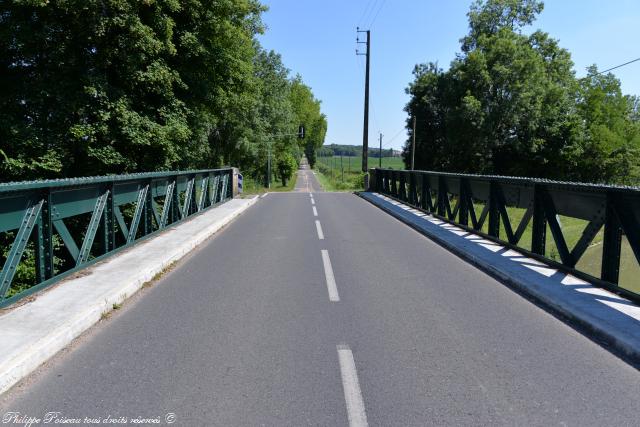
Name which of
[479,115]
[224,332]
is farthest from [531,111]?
[224,332]

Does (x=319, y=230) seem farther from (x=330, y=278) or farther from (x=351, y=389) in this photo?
(x=351, y=389)

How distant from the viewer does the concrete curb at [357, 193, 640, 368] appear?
4699 millimetres

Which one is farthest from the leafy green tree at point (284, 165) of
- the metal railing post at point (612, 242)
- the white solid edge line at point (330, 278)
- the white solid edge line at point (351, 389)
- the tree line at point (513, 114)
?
the white solid edge line at point (351, 389)

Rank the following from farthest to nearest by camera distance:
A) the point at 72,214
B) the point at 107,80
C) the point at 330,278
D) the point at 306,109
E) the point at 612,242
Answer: the point at 306,109, the point at 107,80, the point at 330,278, the point at 72,214, the point at 612,242

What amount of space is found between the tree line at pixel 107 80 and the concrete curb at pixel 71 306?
357 inches

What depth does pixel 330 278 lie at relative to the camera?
24.7 feet

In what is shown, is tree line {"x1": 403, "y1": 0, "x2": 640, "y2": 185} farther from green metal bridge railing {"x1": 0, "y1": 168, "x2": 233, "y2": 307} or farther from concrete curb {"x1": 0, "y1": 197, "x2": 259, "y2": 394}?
concrete curb {"x1": 0, "y1": 197, "x2": 259, "y2": 394}

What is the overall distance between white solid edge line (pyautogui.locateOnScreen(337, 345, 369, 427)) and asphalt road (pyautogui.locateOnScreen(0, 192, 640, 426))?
15mm

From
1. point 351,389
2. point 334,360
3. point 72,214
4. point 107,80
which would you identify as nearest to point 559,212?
point 334,360

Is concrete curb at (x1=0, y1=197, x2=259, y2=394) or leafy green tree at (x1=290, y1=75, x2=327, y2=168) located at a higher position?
leafy green tree at (x1=290, y1=75, x2=327, y2=168)

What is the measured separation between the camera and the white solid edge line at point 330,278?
6.49 meters

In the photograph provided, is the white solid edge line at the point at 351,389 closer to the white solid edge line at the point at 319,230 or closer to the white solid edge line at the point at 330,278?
the white solid edge line at the point at 330,278

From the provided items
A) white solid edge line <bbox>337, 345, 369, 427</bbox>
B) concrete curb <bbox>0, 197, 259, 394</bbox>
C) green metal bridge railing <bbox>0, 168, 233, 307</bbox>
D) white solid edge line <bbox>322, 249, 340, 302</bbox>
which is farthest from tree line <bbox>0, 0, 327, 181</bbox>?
white solid edge line <bbox>337, 345, 369, 427</bbox>

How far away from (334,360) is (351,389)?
1.90 ft
